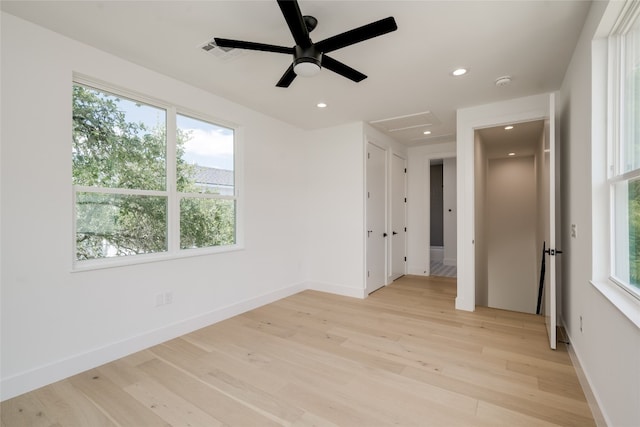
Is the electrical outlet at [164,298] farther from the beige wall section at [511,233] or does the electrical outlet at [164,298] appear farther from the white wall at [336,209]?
the beige wall section at [511,233]

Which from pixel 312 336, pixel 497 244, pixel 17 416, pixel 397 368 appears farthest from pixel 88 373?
pixel 497 244

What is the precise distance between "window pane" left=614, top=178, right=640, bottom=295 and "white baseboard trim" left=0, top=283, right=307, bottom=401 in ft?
11.2

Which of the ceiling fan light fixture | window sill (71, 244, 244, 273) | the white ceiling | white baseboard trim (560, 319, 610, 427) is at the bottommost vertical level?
white baseboard trim (560, 319, 610, 427)

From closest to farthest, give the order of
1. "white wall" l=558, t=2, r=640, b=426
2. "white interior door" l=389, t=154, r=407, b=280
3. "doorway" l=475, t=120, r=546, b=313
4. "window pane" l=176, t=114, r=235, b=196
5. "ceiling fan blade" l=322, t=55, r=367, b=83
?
"white wall" l=558, t=2, r=640, b=426 → "ceiling fan blade" l=322, t=55, r=367, b=83 → "window pane" l=176, t=114, r=235, b=196 → "white interior door" l=389, t=154, r=407, b=280 → "doorway" l=475, t=120, r=546, b=313

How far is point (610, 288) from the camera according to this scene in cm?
169

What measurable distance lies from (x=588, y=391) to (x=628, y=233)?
111 cm

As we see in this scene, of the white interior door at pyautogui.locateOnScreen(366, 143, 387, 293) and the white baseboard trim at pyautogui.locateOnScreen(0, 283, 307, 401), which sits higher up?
the white interior door at pyautogui.locateOnScreen(366, 143, 387, 293)

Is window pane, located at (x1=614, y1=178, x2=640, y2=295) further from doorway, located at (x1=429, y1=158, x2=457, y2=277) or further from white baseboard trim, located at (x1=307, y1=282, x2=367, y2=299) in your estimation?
doorway, located at (x1=429, y1=158, x2=457, y2=277)

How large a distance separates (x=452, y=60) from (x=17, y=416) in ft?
13.3

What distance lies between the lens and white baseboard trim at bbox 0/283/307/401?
198 centimetres

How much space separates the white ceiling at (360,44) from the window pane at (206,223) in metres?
1.28

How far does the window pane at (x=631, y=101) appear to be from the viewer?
1479 mm

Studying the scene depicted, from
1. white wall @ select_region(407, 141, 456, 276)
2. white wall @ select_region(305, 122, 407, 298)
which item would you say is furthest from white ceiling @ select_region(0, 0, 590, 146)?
white wall @ select_region(407, 141, 456, 276)

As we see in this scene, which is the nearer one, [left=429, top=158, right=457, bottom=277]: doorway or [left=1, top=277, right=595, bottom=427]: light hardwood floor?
[left=1, top=277, right=595, bottom=427]: light hardwood floor
